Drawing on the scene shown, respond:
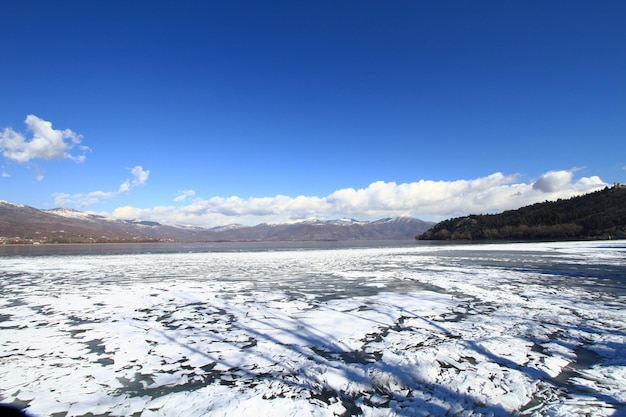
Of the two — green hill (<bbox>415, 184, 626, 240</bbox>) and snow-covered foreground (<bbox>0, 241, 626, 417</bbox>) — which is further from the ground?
green hill (<bbox>415, 184, 626, 240</bbox>)

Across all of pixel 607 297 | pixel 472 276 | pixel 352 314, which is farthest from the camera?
pixel 472 276

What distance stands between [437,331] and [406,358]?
76.6 inches

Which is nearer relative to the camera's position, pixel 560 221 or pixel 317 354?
pixel 317 354

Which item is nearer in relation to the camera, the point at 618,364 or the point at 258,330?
the point at 618,364

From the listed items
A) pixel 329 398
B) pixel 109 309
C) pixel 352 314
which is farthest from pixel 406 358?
pixel 109 309

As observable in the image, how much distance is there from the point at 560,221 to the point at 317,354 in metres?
123

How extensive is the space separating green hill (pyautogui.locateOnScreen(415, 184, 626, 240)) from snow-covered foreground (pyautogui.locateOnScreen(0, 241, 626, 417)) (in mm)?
94830

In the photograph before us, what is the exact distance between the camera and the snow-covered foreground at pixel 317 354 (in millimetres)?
4367

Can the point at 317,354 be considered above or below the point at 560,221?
below

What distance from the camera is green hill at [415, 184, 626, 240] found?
287 feet

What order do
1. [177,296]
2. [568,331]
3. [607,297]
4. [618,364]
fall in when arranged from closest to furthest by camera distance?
[618,364]
[568,331]
[607,297]
[177,296]

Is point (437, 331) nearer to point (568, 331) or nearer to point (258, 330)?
point (568, 331)

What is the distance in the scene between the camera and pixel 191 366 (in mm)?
5691

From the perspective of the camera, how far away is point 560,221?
103000 millimetres
